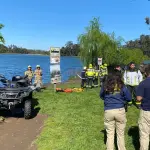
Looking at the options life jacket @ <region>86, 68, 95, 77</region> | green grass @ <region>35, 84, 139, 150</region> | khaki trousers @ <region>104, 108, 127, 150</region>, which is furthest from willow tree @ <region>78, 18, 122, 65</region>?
khaki trousers @ <region>104, 108, 127, 150</region>

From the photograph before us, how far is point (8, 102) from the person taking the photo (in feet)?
34.7

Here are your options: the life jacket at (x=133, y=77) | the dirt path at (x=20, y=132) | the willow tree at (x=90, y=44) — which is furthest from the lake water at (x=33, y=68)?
the dirt path at (x=20, y=132)

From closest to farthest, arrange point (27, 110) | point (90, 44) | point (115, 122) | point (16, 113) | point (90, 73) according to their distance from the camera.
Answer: point (115, 122) < point (27, 110) < point (16, 113) < point (90, 73) < point (90, 44)

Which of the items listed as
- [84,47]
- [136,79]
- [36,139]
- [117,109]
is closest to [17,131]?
[36,139]

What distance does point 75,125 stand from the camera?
9391mm

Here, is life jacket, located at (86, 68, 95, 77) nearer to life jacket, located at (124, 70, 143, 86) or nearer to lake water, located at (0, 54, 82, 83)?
life jacket, located at (124, 70, 143, 86)

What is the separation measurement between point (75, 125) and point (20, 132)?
62.3 inches

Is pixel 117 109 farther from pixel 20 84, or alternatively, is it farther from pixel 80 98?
pixel 80 98

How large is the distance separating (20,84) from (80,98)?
3.31 meters

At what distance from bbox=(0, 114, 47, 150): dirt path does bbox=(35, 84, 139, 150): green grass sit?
0.86 feet

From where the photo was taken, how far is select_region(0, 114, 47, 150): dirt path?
25.8 ft

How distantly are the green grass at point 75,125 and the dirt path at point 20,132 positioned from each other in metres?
0.26

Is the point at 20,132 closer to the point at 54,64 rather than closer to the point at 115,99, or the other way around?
the point at 115,99

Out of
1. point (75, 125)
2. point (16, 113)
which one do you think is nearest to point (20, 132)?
point (75, 125)
